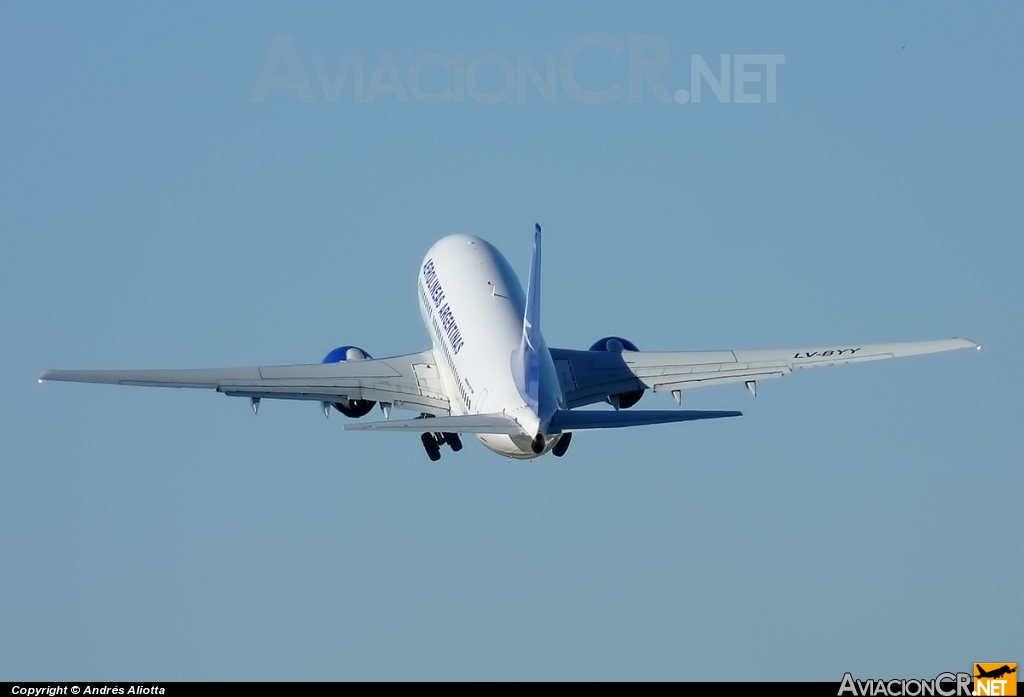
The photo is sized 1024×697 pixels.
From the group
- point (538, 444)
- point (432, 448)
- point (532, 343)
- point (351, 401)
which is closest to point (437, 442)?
point (432, 448)

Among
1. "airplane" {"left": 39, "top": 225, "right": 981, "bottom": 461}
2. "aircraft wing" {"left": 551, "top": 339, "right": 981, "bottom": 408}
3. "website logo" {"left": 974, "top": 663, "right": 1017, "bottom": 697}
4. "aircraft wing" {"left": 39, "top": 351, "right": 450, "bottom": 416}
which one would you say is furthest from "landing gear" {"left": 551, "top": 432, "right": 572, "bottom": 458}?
"website logo" {"left": 974, "top": 663, "right": 1017, "bottom": 697}

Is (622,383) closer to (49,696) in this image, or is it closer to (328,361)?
(328,361)

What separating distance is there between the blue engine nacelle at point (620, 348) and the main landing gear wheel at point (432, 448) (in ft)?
22.2

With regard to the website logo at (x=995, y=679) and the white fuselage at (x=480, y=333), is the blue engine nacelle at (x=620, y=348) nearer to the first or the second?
the white fuselage at (x=480, y=333)

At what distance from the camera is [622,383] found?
79.1m

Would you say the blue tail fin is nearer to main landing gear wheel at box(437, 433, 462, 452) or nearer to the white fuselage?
the white fuselage

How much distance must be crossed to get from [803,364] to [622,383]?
661 centimetres

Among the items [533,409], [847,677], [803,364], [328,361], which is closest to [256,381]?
[328,361]

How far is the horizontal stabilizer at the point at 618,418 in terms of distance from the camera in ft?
213

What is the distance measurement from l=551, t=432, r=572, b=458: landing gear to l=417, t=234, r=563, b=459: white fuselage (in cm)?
103

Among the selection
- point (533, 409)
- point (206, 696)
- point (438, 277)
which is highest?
point (438, 277)

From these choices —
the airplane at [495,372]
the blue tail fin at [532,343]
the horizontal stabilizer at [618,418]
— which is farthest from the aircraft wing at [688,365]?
the horizontal stabilizer at [618,418]

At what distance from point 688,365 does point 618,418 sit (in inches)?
464

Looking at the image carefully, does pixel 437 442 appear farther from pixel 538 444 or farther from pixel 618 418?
pixel 618 418
